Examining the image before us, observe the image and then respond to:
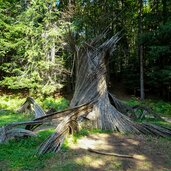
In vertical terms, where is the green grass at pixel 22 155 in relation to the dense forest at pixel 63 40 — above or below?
below

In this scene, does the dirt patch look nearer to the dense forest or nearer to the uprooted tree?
the uprooted tree

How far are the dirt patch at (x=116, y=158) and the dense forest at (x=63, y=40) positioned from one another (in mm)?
8302

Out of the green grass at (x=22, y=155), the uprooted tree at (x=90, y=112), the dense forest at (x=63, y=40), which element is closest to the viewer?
the green grass at (x=22, y=155)

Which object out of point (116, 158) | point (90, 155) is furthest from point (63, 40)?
point (116, 158)

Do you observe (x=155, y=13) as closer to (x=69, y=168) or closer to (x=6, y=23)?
(x=6, y=23)

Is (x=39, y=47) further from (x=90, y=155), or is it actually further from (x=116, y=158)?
(x=116, y=158)

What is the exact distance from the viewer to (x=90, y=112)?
310 inches

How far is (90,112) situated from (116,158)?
2.51 m

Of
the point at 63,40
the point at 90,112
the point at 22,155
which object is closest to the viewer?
the point at 22,155

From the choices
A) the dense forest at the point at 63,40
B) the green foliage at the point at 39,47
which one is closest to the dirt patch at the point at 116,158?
the dense forest at the point at 63,40

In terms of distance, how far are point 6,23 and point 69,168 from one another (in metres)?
16.5

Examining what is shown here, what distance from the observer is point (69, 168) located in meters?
4.94

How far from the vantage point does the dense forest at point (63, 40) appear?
16.4 meters

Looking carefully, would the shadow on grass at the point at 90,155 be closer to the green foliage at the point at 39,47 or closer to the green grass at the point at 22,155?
the green grass at the point at 22,155
